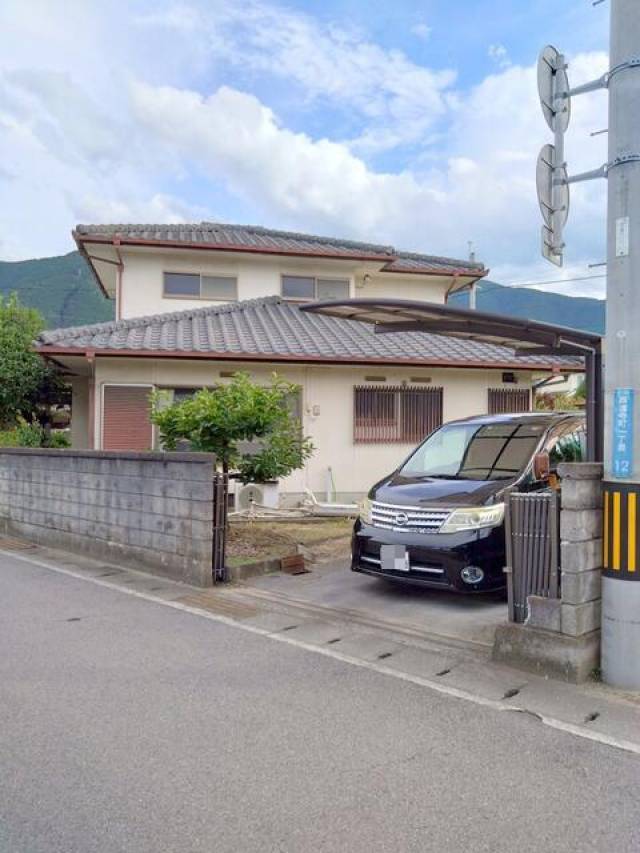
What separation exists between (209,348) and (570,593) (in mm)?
8177

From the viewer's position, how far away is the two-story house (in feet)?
37.8

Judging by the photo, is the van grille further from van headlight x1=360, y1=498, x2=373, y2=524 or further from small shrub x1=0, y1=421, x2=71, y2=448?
small shrub x1=0, y1=421, x2=71, y2=448

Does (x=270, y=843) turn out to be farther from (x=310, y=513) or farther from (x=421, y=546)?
(x=310, y=513)

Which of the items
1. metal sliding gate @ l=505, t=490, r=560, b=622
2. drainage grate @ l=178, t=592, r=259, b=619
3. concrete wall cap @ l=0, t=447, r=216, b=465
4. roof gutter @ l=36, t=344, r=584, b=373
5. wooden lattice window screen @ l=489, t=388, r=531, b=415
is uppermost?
roof gutter @ l=36, t=344, r=584, b=373

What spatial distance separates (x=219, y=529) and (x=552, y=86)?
474cm

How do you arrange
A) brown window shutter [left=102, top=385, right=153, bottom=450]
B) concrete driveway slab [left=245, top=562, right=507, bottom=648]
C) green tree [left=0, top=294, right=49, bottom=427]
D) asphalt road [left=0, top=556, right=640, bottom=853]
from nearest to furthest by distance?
asphalt road [left=0, top=556, right=640, bottom=853] → concrete driveway slab [left=245, top=562, right=507, bottom=648] → brown window shutter [left=102, top=385, right=153, bottom=450] → green tree [left=0, top=294, right=49, bottom=427]

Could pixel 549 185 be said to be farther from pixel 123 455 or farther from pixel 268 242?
pixel 268 242

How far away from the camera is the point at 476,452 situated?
6.93m

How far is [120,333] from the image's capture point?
1195 centimetres

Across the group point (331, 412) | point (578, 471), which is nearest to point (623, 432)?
point (578, 471)

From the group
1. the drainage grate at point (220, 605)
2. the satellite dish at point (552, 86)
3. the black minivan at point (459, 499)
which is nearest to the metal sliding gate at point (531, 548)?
the black minivan at point (459, 499)

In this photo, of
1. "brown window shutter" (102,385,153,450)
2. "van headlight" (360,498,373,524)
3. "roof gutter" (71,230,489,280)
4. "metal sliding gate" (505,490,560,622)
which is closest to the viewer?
"metal sliding gate" (505,490,560,622)

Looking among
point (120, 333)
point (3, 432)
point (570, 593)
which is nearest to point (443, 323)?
point (570, 593)

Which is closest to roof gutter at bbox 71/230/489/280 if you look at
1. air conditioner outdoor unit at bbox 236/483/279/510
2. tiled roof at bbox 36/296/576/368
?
tiled roof at bbox 36/296/576/368
